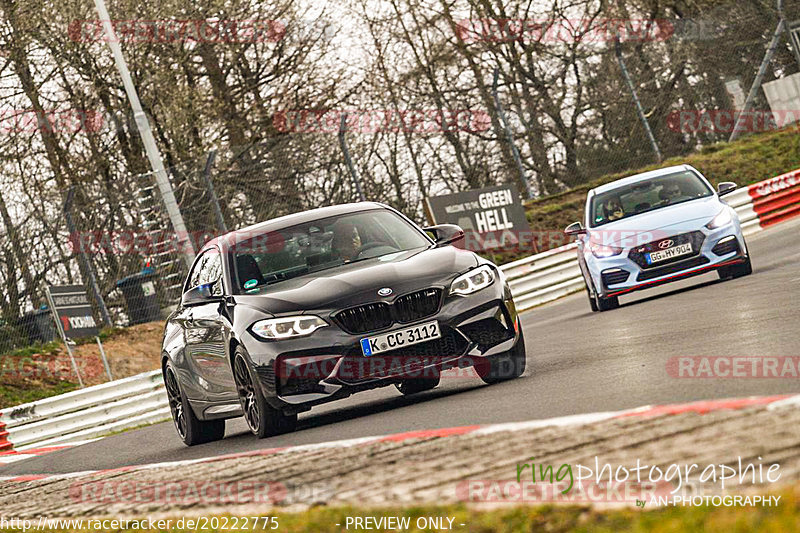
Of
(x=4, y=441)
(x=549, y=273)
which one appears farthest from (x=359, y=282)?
(x=549, y=273)

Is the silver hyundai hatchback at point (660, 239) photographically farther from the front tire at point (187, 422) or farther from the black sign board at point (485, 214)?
the black sign board at point (485, 214)

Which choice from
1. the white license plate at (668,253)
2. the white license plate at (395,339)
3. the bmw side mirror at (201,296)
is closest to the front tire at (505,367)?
the white license plate at (395,339)

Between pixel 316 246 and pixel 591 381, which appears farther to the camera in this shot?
pixel 316 246

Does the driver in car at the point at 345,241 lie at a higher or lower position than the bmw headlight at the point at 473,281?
higher

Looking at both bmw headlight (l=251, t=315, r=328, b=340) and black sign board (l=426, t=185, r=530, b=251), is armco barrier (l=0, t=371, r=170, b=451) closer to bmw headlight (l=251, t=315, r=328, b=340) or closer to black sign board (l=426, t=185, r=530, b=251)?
black sign board (l=426, t=185, r=530, b=251)

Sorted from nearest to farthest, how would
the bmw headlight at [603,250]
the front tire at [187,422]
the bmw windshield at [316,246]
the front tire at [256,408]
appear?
the front tire at [256,408], the bmw windshield at [316,246], the front tire at [187,422], the bmw headlight at [603,250]

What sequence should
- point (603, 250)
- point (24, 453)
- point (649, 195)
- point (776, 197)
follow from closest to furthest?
point (603, 250) → point (649, 195) → point (24, 453) → point (776, 197)

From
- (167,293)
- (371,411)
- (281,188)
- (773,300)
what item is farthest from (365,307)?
(167,293)

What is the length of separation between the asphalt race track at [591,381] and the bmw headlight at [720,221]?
2.11 feet

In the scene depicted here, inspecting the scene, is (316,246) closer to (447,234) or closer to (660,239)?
(447,234)

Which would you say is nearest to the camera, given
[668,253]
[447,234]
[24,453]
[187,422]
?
[447,234]

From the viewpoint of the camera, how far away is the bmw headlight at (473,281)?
Answer: 855 centimetres

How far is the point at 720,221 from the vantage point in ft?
45.2

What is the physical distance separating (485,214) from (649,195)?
263 inches
